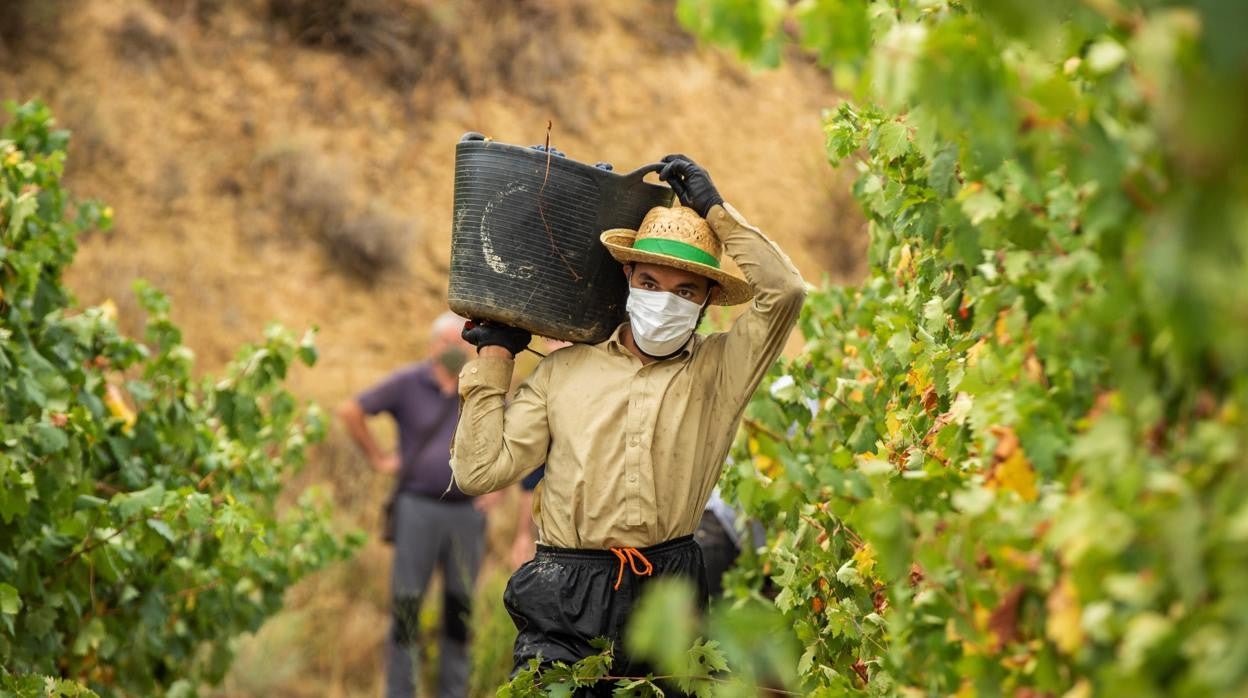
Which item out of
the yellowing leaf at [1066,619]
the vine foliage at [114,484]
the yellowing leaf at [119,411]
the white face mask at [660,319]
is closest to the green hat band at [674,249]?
the white face mask at [660,319]

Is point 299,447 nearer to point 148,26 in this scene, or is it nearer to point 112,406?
point 112,406

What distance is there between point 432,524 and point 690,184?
13.4 feet

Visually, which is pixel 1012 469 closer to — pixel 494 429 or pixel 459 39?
pixel 494 429

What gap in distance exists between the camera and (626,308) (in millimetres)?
3918

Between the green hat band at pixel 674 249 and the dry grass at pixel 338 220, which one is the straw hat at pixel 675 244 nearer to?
the green hat band at pixel 674 249

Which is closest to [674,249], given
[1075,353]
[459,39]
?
[1075,353]

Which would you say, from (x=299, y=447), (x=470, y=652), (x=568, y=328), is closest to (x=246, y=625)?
(x=299, y=447)

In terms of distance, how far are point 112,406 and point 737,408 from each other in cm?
257

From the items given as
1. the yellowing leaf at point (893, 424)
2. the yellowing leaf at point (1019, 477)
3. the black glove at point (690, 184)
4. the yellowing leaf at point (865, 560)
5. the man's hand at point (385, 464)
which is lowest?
the man's hand at point (385, 464)

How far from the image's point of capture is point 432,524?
7555 millimetres

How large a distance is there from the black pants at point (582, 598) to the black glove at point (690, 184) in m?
0.90

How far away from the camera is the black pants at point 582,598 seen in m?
3.83

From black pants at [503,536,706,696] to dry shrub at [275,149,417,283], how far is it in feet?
28.5

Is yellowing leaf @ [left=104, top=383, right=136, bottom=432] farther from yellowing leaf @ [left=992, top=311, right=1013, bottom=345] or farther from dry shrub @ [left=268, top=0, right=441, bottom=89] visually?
dry shrub @ [left=268, top=0, right=441, bottom=89]
